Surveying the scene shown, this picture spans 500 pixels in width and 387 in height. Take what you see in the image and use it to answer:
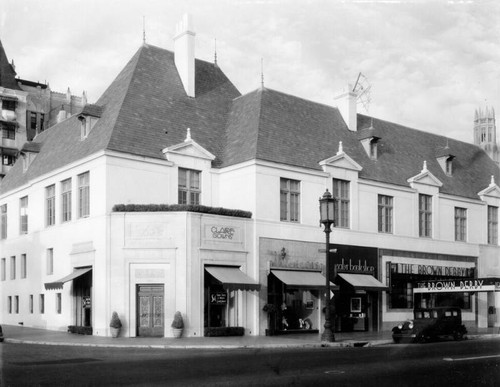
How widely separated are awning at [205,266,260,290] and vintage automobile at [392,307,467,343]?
6.66 m

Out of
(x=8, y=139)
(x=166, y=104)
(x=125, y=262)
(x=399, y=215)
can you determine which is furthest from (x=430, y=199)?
(x=8, y=139)

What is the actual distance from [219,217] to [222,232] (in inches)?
28.3

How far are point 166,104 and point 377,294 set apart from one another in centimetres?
1540

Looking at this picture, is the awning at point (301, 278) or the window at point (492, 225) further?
the window at point (492, 225)

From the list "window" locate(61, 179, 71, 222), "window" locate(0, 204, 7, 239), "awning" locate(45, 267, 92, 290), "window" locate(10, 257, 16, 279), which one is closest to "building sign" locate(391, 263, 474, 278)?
"awning" locate(45, 267, 92, 290)

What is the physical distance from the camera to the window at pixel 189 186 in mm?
36469

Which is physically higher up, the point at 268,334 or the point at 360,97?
the point at 360,97

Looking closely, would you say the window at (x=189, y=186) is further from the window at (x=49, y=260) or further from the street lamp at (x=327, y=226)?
the street lamp at (x=327, y=226)

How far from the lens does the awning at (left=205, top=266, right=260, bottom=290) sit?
32781 millimetres

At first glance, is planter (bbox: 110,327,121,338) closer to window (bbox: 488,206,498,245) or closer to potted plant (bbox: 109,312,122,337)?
potted plant (bbox: 109,312,122,337)

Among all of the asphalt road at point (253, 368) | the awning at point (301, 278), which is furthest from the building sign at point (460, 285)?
the asphalt road at point (253, 368)

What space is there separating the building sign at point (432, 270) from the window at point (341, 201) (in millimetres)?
4375

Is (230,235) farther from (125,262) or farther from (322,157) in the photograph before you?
(322,157)

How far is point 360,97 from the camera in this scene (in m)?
48.3
